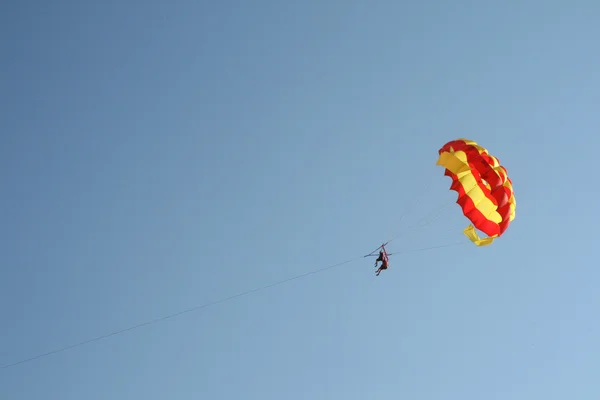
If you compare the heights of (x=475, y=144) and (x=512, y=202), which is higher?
(x=475, y=144)

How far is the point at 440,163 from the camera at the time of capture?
31250 millimetres

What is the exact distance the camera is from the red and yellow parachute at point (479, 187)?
99.9 ft

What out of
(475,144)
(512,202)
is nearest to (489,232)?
(512,202)

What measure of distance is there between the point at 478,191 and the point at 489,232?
1.64 metres

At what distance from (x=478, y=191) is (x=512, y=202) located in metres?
1.31

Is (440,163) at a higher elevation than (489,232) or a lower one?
higher

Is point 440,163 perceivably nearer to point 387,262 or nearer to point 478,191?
point 478,191

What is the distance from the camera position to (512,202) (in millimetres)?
31000

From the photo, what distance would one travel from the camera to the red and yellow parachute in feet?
99.9

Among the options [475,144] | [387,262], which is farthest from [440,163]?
[387,262]

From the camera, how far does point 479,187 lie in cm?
3139

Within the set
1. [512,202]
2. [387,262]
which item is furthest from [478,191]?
[387,262]

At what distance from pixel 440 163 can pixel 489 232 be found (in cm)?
314

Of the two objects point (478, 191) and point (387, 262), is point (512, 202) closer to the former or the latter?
point (478, 191)
